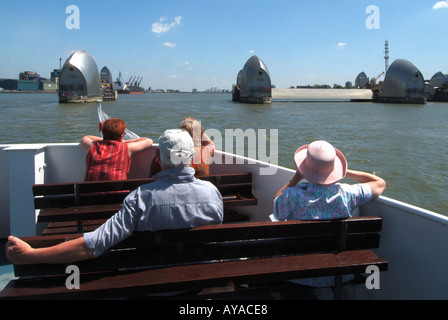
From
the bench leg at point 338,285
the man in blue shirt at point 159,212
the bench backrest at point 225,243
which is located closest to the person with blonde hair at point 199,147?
the man in blue shirt at point 159,212

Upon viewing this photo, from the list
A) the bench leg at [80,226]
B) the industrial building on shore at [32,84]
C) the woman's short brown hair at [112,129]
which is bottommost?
the bench leg at [80,226]

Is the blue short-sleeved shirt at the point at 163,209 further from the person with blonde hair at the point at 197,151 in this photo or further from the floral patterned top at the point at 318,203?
the person with blonde hair at the point at 197,151

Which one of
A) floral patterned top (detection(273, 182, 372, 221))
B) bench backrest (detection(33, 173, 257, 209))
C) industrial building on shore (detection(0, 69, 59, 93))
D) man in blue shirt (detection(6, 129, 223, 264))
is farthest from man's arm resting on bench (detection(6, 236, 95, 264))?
industrial building on shore (detection(0, 69, 59, 93))

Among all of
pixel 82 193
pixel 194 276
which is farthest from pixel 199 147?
pixel 194 276

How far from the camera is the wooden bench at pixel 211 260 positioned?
1.45m

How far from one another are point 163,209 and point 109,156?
54.5 inches

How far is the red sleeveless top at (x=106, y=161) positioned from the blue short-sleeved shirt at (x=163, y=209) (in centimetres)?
126

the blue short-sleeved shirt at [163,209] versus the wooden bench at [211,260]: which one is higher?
the blue short-sleeved shirt at [163,209]

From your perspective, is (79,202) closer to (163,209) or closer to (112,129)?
(112,129)

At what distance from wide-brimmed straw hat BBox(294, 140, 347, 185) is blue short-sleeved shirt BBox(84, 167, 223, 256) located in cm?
50

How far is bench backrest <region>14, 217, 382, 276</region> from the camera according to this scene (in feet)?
4.89

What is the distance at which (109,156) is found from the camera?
274cm
